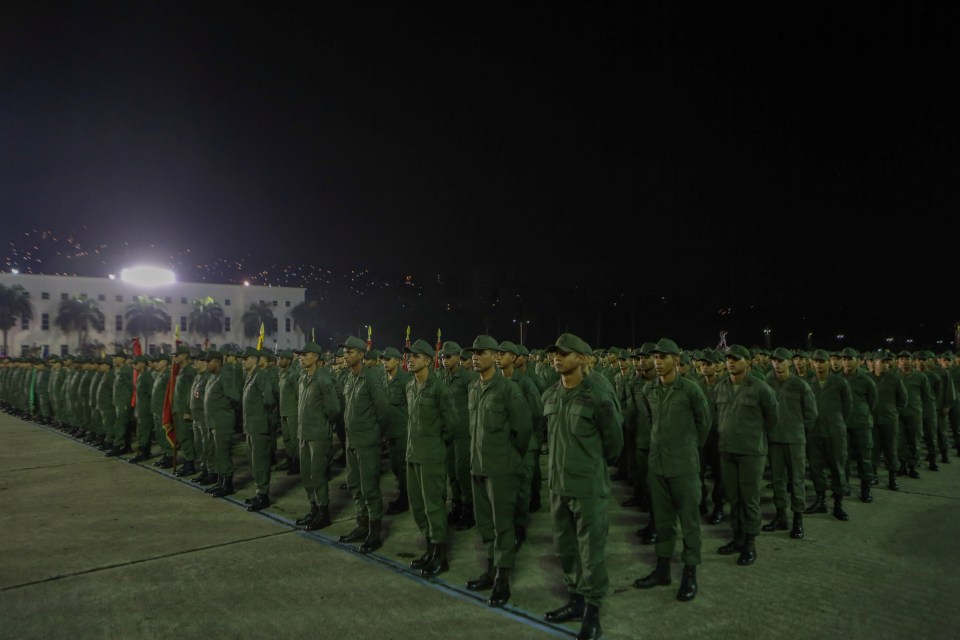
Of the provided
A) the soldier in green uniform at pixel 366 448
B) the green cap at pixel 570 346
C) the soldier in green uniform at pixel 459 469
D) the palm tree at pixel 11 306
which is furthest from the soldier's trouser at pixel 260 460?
the palm tree at pixel 11 306

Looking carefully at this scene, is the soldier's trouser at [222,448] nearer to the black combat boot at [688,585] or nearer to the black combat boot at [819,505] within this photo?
the black combat boot at [688,585]

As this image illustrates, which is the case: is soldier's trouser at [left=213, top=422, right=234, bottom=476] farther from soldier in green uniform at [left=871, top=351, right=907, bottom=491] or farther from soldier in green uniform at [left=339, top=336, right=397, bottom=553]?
soldier in green uniform at [left=871, top=351, right=907, bottom=491]

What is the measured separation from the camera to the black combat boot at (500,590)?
4707mm

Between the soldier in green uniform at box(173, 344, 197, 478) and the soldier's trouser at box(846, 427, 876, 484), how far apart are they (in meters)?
10.8

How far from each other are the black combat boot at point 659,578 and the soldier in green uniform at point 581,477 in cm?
79

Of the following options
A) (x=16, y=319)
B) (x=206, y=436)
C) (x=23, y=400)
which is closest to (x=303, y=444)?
(x=206, y=436)

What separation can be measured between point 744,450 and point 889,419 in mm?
4869

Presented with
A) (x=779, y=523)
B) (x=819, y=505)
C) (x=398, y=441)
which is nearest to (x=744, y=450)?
(x=779, y=523)

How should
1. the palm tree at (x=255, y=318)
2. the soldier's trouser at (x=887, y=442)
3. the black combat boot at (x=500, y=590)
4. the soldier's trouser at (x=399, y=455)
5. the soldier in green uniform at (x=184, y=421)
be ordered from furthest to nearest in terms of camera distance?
the palm tree at (x=255, y=318) < the soldier in green uniform at (x=184, y=421) < the soldier's trouser at (x=887, y=442) < the soldier's trouser at (x=399, y=455) < the black combat boot at (x=500, y=590)

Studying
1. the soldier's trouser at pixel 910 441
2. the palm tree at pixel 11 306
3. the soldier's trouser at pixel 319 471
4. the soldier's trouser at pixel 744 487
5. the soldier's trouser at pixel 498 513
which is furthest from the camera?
the palm tree at pixel 11 306

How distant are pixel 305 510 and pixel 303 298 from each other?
76.2 m

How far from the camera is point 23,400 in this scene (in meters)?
21.6

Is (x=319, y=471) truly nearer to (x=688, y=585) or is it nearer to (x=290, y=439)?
(x=290, y=439)

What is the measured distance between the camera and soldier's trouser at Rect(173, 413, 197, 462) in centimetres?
1044
